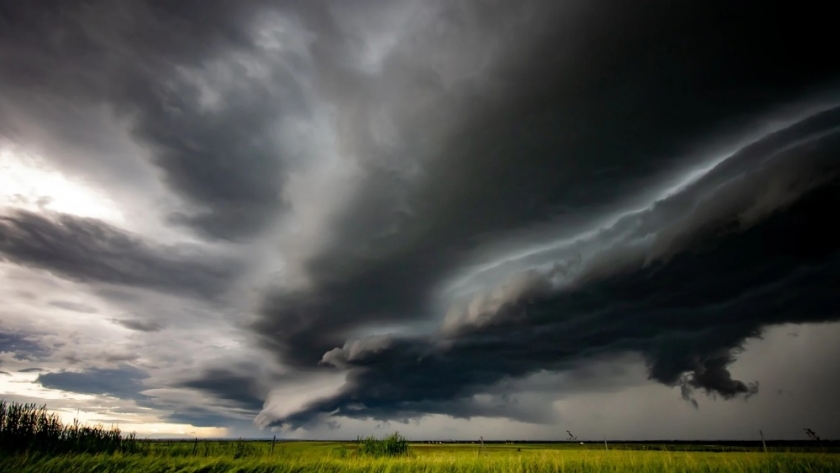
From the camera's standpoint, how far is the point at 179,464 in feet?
68.5

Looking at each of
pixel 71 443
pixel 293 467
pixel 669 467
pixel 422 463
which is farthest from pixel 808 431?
pixel 71 443

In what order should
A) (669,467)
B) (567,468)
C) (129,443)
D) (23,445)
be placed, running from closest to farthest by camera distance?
(669,467) < (567,468) < (23,445) < (129,443)

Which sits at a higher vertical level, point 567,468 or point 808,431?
point 808,431

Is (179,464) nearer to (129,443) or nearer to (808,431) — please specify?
(129,443)

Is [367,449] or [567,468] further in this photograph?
[367,449]

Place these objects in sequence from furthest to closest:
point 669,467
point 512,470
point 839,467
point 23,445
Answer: point 23,445, point 512,470, point 669,467, point 839,467

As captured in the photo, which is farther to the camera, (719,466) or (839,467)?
(719,466)

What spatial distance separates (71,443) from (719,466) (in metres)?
46.4

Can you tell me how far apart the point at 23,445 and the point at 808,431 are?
5267 centimetres

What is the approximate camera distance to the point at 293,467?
20.6 metres

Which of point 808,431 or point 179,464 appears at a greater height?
point 808,431

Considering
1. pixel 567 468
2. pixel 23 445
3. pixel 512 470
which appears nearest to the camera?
pixel 512 470

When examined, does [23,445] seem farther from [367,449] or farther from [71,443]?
[367,449]

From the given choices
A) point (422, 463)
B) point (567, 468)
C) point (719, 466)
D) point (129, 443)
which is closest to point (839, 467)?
point (719, 466)
